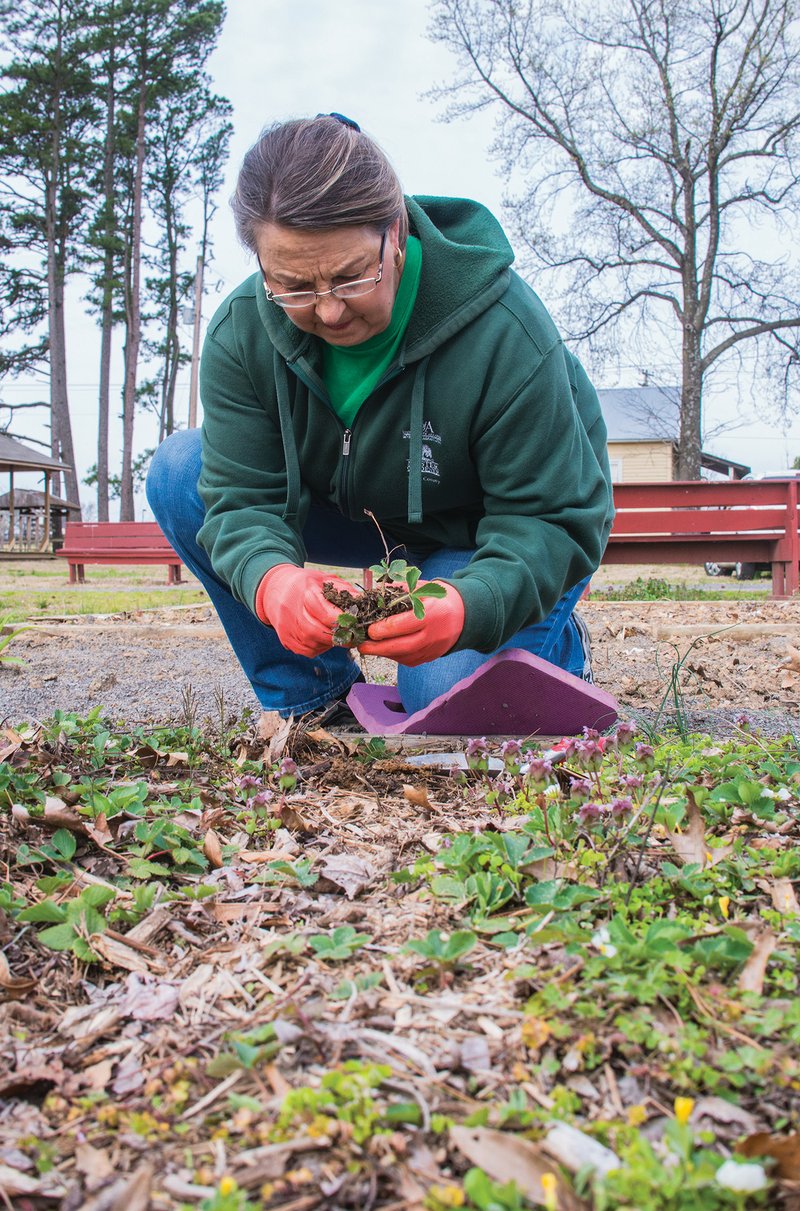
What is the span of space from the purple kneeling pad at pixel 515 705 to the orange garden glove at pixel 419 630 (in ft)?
0.98

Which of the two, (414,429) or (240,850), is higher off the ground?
(414,429)

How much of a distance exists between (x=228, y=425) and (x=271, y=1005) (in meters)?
1.86

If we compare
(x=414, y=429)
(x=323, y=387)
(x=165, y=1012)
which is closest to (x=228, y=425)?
(x=323, y=387)

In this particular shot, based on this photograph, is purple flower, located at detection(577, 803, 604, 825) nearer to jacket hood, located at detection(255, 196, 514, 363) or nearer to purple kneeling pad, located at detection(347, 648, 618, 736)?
purple kneeling pad, located at detection(347, 648, 618, 736)

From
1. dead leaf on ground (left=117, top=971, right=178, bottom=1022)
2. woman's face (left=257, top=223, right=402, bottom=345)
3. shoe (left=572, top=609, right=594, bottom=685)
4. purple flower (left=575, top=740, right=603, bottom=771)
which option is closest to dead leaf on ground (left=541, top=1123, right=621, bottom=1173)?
dead leaf on ground (left=117, top=971, right=178, bottom=1022)

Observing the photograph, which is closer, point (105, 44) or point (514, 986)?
point (514, 986)

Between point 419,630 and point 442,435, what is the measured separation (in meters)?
0.70

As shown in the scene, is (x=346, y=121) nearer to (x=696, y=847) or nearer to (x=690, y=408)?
(x=696, y=847)

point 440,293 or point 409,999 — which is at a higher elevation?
point 440,293

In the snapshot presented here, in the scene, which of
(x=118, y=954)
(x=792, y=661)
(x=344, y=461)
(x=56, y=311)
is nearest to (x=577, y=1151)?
(x=118, y=954)

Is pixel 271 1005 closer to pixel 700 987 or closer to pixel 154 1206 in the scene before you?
pixel 154 1206

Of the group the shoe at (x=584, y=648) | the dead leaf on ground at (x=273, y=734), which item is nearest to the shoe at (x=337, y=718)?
the dead leaf on ground at (x=273, y=734)

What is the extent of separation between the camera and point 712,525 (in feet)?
29.2

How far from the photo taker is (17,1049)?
1249 mm
